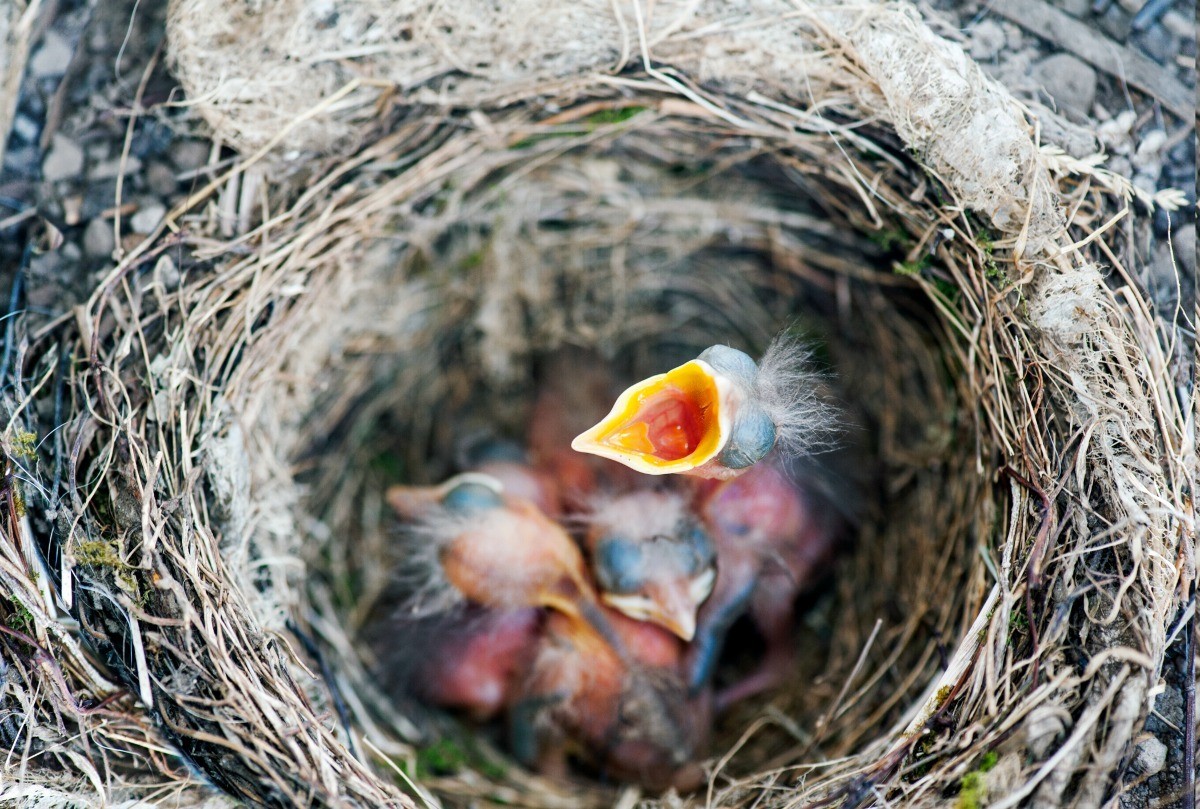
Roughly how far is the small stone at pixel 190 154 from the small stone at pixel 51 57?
0.96ft

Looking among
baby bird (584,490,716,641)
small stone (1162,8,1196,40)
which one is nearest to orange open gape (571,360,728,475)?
baby bird (584,490,716,641)

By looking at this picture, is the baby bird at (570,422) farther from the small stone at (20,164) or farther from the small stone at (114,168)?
the small stone at (20,164)

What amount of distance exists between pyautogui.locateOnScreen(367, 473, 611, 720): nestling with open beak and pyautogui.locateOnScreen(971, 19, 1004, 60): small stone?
1.19 meters

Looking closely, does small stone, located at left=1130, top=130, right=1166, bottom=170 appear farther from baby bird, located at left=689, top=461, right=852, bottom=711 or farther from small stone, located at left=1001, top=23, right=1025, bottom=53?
baby bird, located at left=689, top=461, right=852, bottom=711

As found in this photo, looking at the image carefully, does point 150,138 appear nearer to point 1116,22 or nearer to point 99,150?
point 99,150

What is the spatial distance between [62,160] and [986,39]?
1.70 metres

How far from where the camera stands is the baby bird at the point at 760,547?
1.72 metres

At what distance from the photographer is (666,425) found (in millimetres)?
1380

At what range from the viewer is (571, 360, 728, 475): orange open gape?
4.11ft

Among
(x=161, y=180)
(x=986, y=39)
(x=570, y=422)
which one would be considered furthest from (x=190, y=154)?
(x=986, y=39)

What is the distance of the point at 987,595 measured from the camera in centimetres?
141

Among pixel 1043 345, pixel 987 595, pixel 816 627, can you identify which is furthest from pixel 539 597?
pixel 1043 345

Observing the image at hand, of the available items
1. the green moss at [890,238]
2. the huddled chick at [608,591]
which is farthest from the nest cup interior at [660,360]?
the huddled chick at [608,591]

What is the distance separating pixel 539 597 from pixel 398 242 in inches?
31.4
